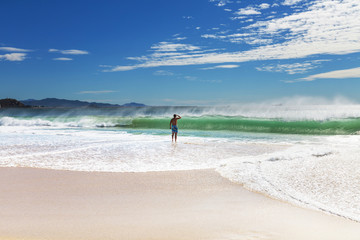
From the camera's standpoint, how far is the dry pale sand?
3342mm

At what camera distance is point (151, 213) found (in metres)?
4.03

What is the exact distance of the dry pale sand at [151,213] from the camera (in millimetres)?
3342

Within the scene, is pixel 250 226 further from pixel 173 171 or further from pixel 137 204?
pixel 173 171

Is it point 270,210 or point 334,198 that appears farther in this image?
point 334,198

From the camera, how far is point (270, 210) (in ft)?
13.6

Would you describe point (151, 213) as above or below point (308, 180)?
below

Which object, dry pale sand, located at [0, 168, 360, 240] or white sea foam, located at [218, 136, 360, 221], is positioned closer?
dry pale sand, located at [0, 168, 360, 240]

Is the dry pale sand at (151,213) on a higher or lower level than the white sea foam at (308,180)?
lower

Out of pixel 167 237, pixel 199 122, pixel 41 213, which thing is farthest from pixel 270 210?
pixel 199 122

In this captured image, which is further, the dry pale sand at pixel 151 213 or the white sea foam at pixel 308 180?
the white sea foam at pixel 308 180

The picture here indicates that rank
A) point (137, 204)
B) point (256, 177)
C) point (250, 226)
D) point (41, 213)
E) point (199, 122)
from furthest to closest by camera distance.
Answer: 1. point (199, 122)
2. point (256, 177)
3. point (137, 204)
4. point (41, 213)
5. point (250, 226)

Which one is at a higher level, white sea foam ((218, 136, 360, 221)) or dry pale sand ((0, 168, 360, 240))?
white sea foam ((218, 136, 360, 221))

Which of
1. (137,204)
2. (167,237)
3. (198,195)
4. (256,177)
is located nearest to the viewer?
(167,237)

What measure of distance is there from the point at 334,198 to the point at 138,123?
3094cm
